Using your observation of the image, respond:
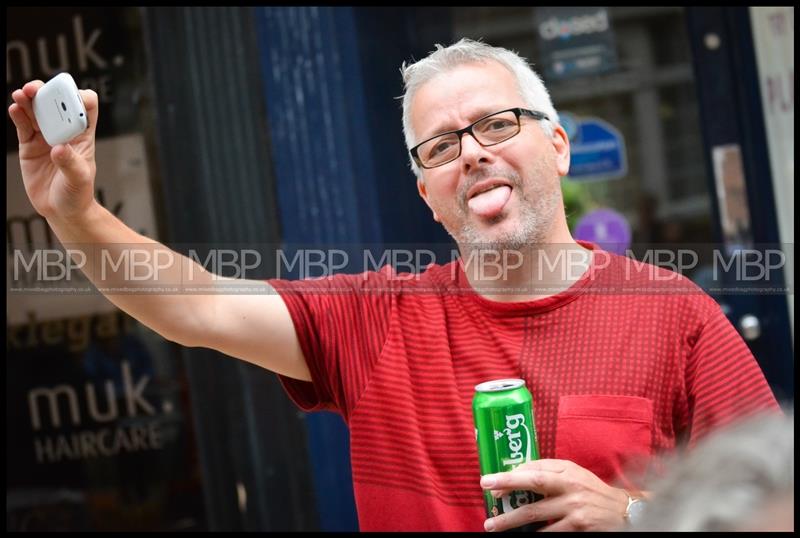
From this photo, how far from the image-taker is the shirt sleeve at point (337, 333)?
201 centimetres

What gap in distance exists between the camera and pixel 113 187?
375 centimetres

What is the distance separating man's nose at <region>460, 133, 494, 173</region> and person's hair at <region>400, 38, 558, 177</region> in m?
0.16

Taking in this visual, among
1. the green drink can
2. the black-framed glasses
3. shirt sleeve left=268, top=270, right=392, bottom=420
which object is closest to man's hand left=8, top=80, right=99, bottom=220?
shirt sleeve left=268, top=270, right=392, bottom=420

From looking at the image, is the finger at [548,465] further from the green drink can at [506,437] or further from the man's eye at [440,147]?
the man's eye at [440,147]

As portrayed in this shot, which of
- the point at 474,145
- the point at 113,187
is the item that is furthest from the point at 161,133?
the point at 474,145

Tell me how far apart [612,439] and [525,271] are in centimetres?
38

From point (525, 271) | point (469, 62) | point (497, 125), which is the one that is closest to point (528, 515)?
point (525, 271)

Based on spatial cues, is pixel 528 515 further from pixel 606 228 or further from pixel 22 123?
pixel 606 228

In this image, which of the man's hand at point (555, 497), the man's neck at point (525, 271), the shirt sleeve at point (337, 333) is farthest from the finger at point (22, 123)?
the man's hand at point (555, 497)

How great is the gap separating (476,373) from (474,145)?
17.1 inches

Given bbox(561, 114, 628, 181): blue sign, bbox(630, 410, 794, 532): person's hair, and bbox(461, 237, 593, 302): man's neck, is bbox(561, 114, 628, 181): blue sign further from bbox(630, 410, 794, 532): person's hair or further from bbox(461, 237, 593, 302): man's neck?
bbox(630, 410, 794, 532): person's hair

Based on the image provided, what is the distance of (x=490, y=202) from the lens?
1.98 meters

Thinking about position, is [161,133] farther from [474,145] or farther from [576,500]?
[576,500]

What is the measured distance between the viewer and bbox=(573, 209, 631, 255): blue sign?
14.1 ft
